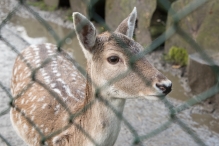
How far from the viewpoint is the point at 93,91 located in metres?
1.78

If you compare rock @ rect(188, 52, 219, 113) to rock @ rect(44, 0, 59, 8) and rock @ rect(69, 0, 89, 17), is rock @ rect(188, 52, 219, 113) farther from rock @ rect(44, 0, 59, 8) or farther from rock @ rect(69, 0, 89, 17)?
rock @ rect(44, 0, 59, 8)

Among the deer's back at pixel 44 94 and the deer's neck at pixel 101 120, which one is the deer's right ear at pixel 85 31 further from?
the deer's back at pixel 44 94

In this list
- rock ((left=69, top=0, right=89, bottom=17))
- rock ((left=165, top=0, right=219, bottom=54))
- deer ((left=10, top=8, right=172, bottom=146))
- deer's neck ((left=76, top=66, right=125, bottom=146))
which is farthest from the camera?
A: rock ((left=69, top=0, right=89, bottom=17))

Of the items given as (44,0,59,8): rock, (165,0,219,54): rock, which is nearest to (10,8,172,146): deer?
(165,0,219,54): rock

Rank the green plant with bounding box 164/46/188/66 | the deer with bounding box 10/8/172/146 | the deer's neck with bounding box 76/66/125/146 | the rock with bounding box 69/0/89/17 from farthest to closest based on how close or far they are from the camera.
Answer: the rock with bounding box 69/0/89/17
the green plant with bounding box 164/46/188/66
the deer's neck with bounding box 76/66/125/146
the deer with bounding box 10/8/172/146

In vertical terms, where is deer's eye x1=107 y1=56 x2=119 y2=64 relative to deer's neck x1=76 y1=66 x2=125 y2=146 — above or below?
above

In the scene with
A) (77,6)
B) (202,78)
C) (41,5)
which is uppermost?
(202,78)

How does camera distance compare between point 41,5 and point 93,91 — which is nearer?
point 93,91

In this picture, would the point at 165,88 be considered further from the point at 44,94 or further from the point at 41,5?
the point at 41,5

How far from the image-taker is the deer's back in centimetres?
216

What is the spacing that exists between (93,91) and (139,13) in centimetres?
242

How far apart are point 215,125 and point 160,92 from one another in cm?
180

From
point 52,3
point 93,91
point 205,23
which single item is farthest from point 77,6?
point 93,91

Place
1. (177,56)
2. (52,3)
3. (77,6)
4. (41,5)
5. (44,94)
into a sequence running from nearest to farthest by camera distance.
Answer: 1. (44,94)
2. (177,56)
3. (77,6)
4. (52,3)
5. (41,5)
